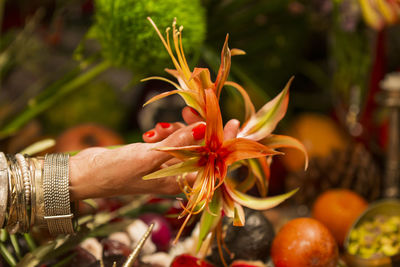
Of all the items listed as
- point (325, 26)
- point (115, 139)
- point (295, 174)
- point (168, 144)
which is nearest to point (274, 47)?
point (325, 26)

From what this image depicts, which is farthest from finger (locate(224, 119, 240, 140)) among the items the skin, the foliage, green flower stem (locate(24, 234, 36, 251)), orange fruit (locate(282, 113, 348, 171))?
orange fruit (locate(282, 113, 348, 171))

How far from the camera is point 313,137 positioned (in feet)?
2.63

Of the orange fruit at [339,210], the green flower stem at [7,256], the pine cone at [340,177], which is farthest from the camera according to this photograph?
the pine cone at [340,177]

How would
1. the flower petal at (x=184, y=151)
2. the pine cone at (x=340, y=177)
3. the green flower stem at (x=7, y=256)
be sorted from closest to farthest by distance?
the flower petal at (x=184, y=151), the green flower stem at (x=7, y=256), the pine cone at (x=340, y=177)

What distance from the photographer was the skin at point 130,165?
0.37m

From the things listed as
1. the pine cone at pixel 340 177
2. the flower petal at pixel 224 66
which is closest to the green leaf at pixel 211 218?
the flower petal at pixel 224 66

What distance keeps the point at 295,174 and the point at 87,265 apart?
0.41m

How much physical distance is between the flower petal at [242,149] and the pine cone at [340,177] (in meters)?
0.36

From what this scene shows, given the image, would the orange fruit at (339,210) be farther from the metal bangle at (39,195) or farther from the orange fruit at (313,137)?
the metal bangle at (39,195)

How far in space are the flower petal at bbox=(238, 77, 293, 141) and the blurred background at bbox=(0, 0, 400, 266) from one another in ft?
0.56

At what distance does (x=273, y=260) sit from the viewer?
461mm

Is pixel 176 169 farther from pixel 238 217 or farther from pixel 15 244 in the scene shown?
pixel 15 244

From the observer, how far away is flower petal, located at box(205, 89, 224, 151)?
1.12 feet

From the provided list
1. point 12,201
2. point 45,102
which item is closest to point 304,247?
point 12,201
